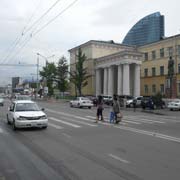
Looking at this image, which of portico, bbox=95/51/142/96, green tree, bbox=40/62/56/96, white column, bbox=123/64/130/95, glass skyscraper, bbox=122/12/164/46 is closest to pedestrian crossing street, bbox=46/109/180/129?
white column, bbox=123/64/130/95

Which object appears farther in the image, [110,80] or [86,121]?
[110,80]

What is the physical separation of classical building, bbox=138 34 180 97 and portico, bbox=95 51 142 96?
584 centimetres

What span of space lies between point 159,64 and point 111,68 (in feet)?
32.5

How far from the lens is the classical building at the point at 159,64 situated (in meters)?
68.4

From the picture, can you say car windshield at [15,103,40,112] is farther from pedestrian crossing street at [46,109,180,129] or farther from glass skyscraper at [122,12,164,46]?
glass skyscraper at [122,12,164,46]

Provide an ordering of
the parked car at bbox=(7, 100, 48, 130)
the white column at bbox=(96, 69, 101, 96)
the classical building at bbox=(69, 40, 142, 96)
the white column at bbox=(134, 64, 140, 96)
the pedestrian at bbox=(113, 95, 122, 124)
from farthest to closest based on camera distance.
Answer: the white column at bbox=(96, 69, 101, 96) < the white column at bbox=(134, 64, 140, 96) < the classical building at bbox=(69, 40, 142, 96) < the pedestrian at bbox=(113, 95, 122, 124) < the parked car at bbox=(7, 100, 48, 130)

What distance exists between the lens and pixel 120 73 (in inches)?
2709

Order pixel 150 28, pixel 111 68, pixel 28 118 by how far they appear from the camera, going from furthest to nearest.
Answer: pixel 150 28
pixel 111 68
pixel 28 118

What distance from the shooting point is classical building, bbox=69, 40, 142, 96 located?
67438 millimetres

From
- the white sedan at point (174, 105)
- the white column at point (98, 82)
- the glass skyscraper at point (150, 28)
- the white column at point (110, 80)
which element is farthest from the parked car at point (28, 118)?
the glass skyscraper at point (150, 28)

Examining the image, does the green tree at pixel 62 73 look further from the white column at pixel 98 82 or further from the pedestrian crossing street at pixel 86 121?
the pedestrian crossing street at pixel 86 121

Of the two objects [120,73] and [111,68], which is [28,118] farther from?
[111,68]

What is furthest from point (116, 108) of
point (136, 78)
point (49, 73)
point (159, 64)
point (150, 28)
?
point (150, 28)

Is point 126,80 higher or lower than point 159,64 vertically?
lower
